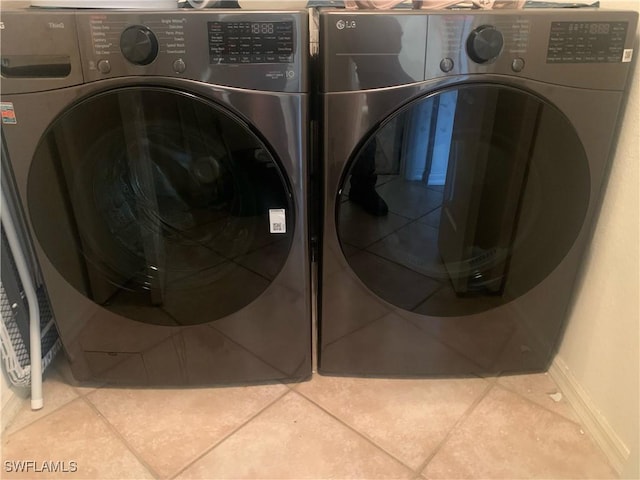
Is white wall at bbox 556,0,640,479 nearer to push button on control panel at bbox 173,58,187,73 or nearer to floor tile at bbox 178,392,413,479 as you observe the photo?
floor tile at bbox 178,392,413,479

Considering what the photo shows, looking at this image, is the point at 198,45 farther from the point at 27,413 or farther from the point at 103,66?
the point at 27,413

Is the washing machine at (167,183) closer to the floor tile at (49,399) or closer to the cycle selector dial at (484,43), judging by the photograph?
the floor tile at (49,399)

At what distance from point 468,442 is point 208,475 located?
56 centimetres

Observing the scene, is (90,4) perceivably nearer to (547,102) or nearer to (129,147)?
(129,147)

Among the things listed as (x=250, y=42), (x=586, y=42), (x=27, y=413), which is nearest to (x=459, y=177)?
(x=586, y=42)

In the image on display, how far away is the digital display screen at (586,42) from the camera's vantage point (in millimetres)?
900

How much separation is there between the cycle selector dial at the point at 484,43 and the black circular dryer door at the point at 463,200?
0.06 meters

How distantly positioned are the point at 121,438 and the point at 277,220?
0.60 meters

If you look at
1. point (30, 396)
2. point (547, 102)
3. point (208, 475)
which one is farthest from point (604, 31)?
point (30, 396)

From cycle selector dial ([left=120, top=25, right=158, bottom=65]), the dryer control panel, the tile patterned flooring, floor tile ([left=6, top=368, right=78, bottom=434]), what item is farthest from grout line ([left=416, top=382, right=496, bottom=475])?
cycle selector dial ([left=120, top=25, right=158, bottom=65])

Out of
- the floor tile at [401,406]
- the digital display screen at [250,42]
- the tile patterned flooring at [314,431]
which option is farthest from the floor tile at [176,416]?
the digital display screen at [250,42]

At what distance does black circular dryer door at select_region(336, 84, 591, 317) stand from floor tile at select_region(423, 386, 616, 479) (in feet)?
0.84

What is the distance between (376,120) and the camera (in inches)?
36.5

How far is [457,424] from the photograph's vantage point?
A: 3.67 ft
